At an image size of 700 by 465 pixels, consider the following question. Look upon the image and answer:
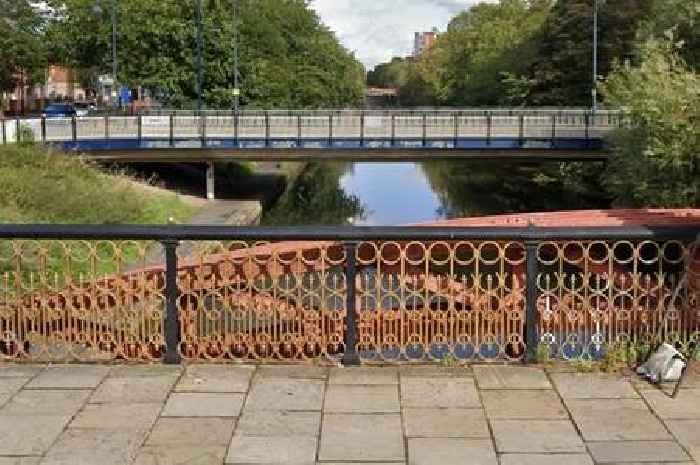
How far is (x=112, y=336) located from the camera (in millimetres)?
6902

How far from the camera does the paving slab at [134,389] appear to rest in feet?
19.8

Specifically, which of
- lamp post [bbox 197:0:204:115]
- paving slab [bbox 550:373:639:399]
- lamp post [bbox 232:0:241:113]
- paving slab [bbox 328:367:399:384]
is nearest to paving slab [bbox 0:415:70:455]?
paving slab [bbox 328:367:399:384]

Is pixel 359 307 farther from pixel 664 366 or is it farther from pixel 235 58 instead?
pixel 235 58

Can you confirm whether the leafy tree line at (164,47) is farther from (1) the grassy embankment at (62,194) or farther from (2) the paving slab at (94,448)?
(2) the paving slab at (94,448)

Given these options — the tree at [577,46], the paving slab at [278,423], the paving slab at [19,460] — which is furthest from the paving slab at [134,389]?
the tree at [577,46]

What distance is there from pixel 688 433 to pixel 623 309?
4.86 ft

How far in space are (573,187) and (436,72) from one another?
224 feet

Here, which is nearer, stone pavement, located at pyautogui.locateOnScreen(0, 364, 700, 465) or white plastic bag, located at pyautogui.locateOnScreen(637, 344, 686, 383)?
stone pavement, located at pyautogui.locateOnScreen(0, 364, 700, 465)

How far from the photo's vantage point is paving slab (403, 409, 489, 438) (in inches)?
216

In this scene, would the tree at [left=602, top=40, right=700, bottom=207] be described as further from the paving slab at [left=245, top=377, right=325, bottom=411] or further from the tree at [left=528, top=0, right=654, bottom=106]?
the tree at [left=528, top=0, right=654, bottom=106]

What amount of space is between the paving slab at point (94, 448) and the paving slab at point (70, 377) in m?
0.84

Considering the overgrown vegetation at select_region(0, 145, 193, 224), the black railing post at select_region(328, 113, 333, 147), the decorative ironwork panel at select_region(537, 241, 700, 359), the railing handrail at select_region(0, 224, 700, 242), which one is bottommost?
the overgrown vegetation at select_region(0, 145, 193, 224)

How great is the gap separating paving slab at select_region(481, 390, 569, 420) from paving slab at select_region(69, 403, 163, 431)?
199 centimetres

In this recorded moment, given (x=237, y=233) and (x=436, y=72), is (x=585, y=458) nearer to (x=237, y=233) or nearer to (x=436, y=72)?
(x=237, y=233)
